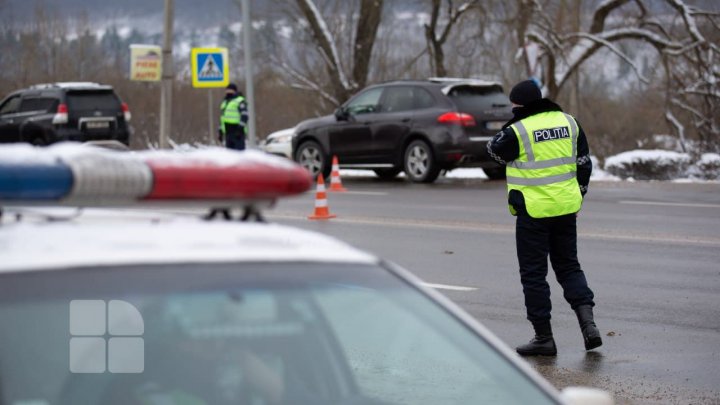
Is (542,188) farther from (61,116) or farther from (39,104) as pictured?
(39,104)

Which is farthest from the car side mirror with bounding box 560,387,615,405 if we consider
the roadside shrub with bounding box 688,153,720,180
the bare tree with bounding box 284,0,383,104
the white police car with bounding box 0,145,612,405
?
the bare tree with bounding box 284,0,383,104

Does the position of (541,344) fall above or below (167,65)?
below

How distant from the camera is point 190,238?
2.98 m

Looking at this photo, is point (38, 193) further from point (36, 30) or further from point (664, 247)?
point (36, 30)

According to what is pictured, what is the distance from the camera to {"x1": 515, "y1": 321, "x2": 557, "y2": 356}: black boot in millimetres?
8086

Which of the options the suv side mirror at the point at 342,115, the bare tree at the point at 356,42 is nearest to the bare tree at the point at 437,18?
the bare tree at the point at 356,42

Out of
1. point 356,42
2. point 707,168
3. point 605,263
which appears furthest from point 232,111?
point 605,263

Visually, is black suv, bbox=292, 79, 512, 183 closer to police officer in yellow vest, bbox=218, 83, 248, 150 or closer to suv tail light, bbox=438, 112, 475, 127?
suv tail light, bbox=438, 112, 475, 127

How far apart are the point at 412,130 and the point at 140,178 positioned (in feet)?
63.1

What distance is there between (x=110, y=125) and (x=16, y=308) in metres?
27.5

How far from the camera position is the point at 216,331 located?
3.15m

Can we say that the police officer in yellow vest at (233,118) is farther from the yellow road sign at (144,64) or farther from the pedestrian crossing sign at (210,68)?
the yellow road sign at (144,64)

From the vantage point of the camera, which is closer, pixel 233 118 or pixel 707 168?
pixel 707 168

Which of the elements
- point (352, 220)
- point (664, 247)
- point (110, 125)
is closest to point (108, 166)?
point (664, 247)
